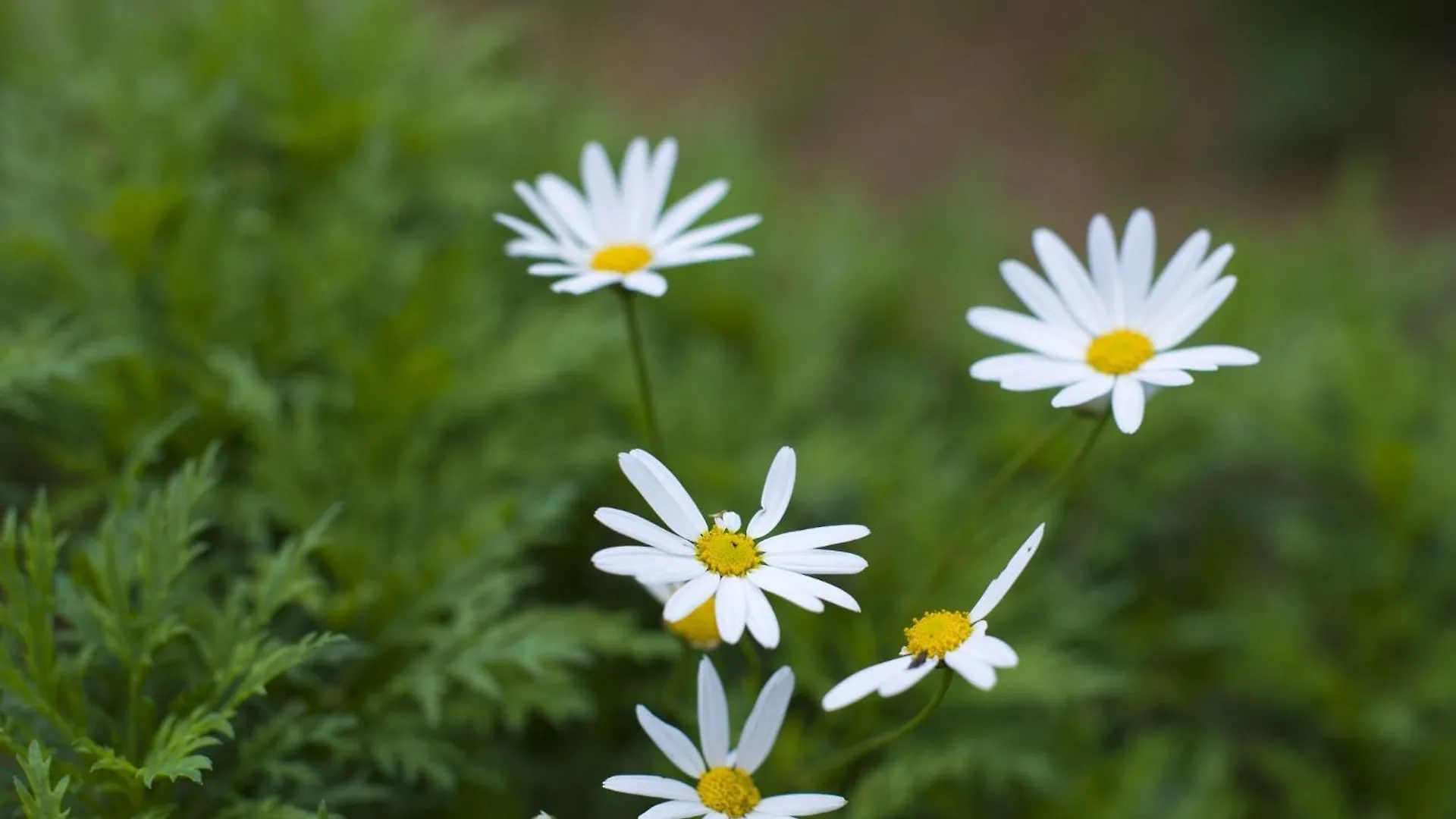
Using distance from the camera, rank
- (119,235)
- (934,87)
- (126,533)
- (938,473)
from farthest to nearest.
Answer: (934,87) → (938,473) → (119,235) → (126,533)

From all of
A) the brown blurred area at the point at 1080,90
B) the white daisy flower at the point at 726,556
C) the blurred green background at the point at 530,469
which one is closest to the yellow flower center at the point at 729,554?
the white daisy flower at the point at 726,556

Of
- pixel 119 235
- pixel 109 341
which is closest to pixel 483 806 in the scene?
pixel 109 341

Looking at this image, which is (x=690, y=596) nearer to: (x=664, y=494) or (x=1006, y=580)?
(x=664, y=494)

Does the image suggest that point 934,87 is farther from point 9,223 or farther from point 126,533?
point 126,533

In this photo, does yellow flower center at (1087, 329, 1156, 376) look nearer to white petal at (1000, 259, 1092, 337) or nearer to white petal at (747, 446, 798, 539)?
white petal at (1000, 259, 1092, 337)

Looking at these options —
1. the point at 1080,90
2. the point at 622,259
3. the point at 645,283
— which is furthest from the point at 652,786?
the point at 1080,90

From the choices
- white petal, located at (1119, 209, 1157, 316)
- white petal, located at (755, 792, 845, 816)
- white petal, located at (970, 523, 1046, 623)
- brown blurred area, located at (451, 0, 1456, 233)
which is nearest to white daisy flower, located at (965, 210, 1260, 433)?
white petal, located at (1119, 209, 1157, 316)

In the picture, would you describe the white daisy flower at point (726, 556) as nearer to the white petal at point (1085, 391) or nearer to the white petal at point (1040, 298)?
the white petal at point (1085, 391)
